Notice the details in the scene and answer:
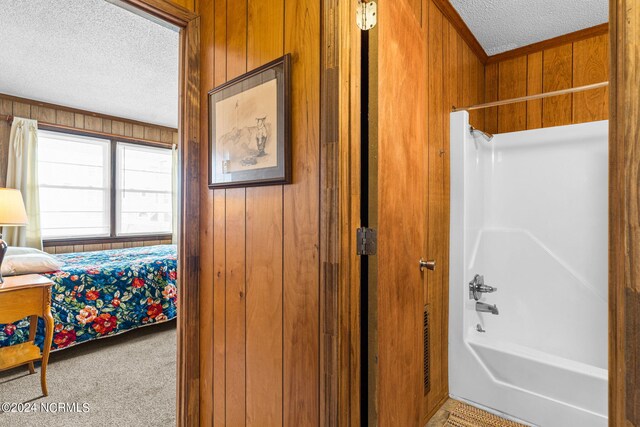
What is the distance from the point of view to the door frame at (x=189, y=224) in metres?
1.55

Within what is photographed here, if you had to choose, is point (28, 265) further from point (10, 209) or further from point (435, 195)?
point (435, 195)

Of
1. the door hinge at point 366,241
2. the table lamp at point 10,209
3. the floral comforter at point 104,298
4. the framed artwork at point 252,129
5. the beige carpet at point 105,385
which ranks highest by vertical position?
the framed artwork at point 252,129

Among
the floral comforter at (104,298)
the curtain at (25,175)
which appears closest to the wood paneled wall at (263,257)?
the floral comforter at (104,298)

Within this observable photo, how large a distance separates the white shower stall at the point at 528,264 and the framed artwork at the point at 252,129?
4.88 ft

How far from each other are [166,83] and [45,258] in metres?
1.93

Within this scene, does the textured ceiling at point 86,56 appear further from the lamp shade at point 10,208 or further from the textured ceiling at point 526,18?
the textured ceiling at point 526,18

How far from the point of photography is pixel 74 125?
417cm

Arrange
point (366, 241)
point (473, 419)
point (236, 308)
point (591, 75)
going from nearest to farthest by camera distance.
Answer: point (366, 241) → point (236, 308) → point (473, 419) → point (591, 75)

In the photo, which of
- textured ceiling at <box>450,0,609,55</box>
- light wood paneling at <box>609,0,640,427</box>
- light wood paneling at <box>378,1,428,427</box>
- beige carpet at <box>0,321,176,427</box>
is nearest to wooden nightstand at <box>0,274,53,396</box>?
beige carpet at <box>0,321,176,427</box>

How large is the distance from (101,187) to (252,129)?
4135mm

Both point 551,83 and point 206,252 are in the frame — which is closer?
point 206,252

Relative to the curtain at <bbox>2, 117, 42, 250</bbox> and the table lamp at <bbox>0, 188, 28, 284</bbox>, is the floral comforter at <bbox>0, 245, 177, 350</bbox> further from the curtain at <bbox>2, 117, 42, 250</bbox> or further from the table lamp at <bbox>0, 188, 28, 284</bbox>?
the curtain at <bbox>2, 117, 42, 250</bbox>

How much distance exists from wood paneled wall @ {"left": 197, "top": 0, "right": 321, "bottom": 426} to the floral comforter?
5.92ft

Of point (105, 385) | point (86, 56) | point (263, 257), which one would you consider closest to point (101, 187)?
point (86, 56)
